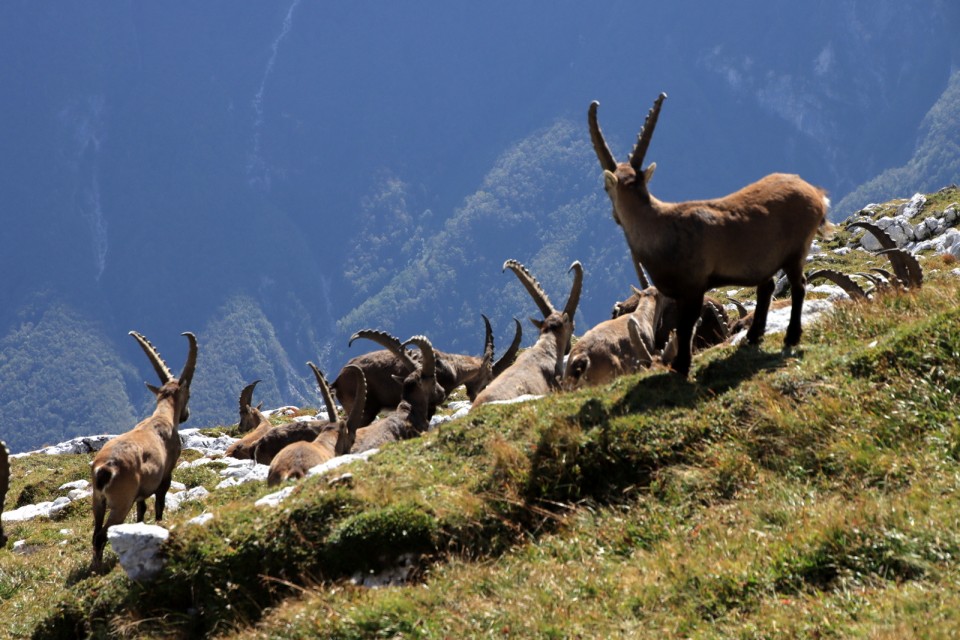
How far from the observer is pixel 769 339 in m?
12.7

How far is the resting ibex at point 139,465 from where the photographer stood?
1247 centimetres

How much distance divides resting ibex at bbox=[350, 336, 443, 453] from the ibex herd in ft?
0.09

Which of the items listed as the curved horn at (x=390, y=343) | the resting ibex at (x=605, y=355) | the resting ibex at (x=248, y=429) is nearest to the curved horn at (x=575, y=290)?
the resting ibex at (x=605, y=355)

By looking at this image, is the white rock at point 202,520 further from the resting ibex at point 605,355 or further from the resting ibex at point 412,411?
the resting ibex at point 412,411

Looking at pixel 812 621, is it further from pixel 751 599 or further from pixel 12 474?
pixel 12 474

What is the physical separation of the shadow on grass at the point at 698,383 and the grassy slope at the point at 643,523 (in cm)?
5

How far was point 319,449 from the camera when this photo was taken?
16.8m

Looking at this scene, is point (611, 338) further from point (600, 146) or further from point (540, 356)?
point (600, 146)

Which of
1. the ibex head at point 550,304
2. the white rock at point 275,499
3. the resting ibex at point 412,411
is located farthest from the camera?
the resting ibex at point 412,411

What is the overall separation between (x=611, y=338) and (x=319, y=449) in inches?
255

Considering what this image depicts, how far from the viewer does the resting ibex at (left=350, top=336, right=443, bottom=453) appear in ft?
63.6

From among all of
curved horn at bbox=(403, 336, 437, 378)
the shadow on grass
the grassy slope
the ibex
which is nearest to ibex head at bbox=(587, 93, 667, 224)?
the shadow on grass

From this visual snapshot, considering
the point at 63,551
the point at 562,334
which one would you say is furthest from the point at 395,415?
the point at 63,551

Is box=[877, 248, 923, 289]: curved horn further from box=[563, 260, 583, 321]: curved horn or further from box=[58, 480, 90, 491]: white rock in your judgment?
box=[58, 480, 90, 491]: white rock
